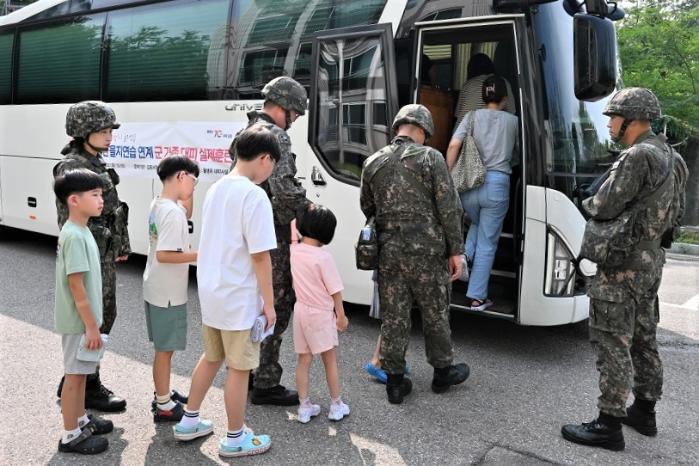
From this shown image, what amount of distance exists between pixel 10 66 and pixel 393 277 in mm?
7359

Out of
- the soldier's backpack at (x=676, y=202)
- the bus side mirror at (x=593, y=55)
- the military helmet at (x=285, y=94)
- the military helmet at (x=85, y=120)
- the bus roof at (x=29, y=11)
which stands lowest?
the soldier's backpack at (x=676, y=202)

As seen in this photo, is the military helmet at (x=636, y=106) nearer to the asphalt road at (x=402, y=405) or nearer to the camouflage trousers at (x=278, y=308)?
the asphalt road at (x=402, y=405)

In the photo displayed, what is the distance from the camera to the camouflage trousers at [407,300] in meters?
4.06

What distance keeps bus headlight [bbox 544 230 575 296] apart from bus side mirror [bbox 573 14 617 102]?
3.55 ft

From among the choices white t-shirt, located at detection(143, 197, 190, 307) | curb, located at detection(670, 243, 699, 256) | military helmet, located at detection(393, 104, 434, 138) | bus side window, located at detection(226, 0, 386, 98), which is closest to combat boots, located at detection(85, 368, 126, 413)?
white t-shirt, located at detection(143, 197, 190, 307)

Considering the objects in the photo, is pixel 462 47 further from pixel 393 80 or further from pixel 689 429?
pixel 689 429

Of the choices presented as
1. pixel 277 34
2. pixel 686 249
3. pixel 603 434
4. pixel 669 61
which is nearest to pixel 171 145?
pixel 277 34

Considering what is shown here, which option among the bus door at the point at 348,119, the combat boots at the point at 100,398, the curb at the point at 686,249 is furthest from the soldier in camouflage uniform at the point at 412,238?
the curb at the point at 686,249

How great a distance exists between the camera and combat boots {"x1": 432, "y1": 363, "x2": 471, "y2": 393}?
4.28m

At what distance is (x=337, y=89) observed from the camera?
223 inches

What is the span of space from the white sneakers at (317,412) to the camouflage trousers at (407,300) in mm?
454

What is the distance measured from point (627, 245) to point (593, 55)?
1551 mm

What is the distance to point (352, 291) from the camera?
577 cm

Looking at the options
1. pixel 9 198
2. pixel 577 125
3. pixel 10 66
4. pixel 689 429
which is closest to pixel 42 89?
pixel 10 66
